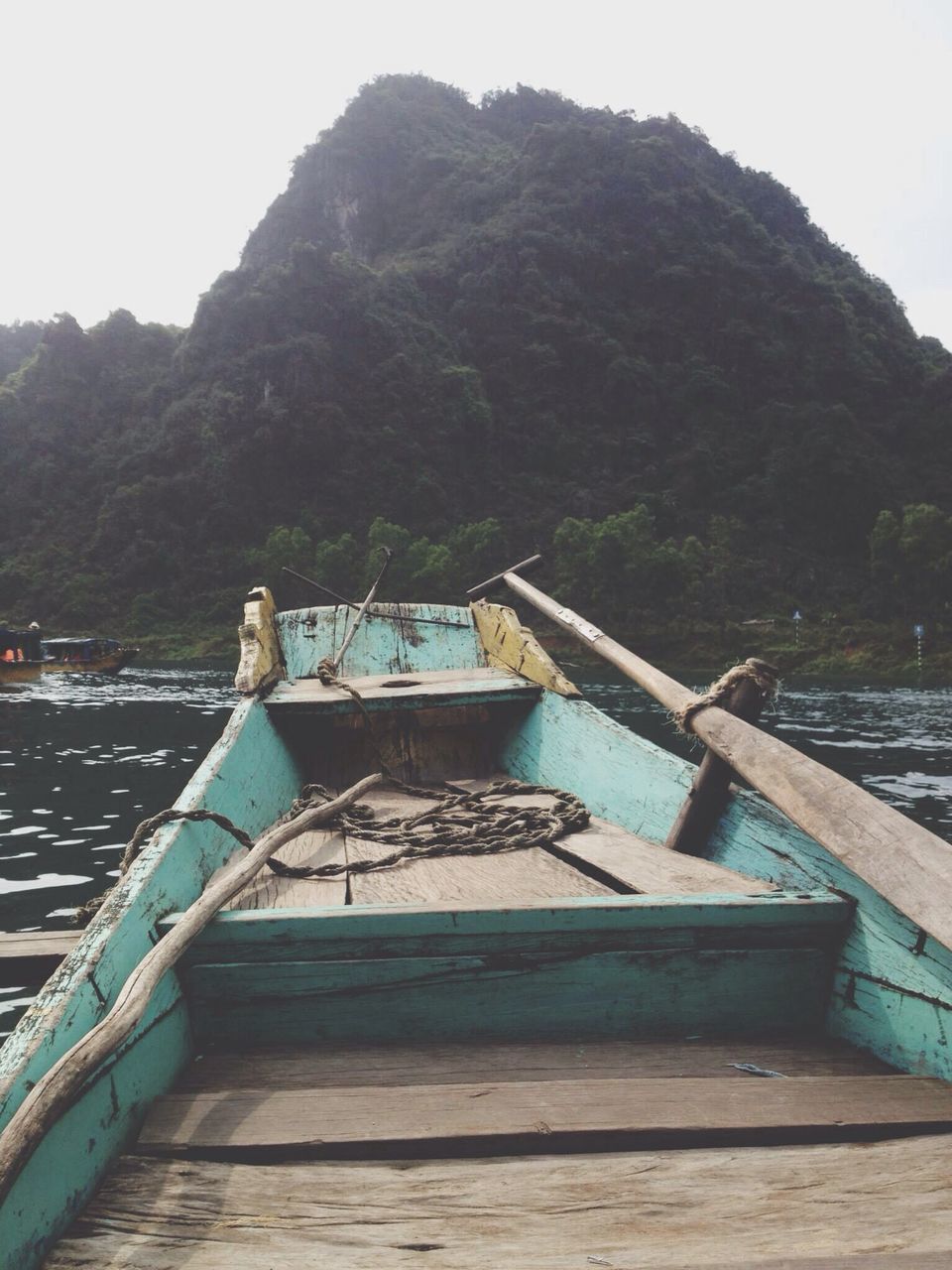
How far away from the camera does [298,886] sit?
6.55ft

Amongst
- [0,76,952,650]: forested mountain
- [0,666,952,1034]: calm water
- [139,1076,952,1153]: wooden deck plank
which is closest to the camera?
[139,1076,952,1153]: wooden deck plank

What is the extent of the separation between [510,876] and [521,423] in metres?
A: 56.0

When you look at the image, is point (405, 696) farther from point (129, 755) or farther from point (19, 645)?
point (19, 645)

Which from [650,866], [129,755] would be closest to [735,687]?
[650,866]


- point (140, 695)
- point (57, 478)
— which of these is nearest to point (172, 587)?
point (57, 478)

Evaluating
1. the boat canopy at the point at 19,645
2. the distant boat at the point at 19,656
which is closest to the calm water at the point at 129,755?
the distant boat at the point at 19,656

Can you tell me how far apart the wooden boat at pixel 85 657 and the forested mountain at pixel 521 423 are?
56.8ft

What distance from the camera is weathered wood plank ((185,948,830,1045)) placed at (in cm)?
142

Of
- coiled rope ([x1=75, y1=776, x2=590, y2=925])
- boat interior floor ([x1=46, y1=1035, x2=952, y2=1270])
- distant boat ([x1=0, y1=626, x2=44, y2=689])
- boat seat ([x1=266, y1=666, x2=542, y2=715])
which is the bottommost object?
distant boat ([x1=0, y1=626, x2=44, y2=689])

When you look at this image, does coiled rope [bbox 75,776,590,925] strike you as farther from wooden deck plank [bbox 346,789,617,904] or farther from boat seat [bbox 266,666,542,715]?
boat seat [bbox 266,666,542,715]

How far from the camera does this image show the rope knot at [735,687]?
2.04m

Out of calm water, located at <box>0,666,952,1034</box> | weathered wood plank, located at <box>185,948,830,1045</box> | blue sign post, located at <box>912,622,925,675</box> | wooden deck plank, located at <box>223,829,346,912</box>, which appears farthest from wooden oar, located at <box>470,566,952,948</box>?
blue sign post, located at <box>912,622,925,675</box>

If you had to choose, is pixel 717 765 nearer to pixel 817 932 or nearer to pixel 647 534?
pixel 817 932

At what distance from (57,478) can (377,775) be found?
54146mm
